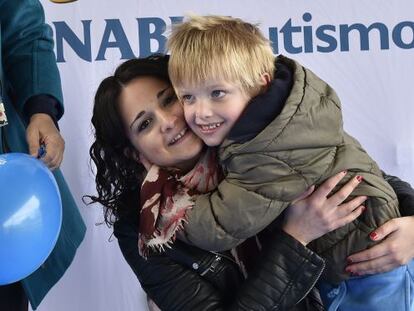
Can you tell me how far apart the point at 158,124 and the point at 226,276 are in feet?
1.17

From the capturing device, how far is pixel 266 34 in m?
1.95

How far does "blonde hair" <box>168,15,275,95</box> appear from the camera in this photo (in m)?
1.22

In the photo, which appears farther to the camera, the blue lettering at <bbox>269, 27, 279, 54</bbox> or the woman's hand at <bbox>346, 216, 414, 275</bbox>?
the blue lettering at <bbox>269, 27, 279, 54</bbox>

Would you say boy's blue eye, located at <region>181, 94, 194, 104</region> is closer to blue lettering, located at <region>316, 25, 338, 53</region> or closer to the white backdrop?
the white backdrop

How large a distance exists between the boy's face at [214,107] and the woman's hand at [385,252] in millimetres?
365

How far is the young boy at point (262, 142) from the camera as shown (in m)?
1.19

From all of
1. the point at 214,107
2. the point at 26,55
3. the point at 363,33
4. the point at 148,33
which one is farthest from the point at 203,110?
the point at 363,33

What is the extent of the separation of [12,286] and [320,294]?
66cm

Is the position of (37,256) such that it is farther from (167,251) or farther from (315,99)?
(315,99)

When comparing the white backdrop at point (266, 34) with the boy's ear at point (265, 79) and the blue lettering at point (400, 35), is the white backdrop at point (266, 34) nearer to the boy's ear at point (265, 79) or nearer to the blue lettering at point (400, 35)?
the blue lettering at point (400, 35)

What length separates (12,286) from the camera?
4.34 ft

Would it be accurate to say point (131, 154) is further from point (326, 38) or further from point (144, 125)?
point (326, 38)

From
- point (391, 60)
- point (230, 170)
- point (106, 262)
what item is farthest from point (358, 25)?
point (106, 262)

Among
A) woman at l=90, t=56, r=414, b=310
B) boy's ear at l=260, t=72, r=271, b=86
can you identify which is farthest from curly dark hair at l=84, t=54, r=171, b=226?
boy's ear at l=260, t=72, r=271, b=86
